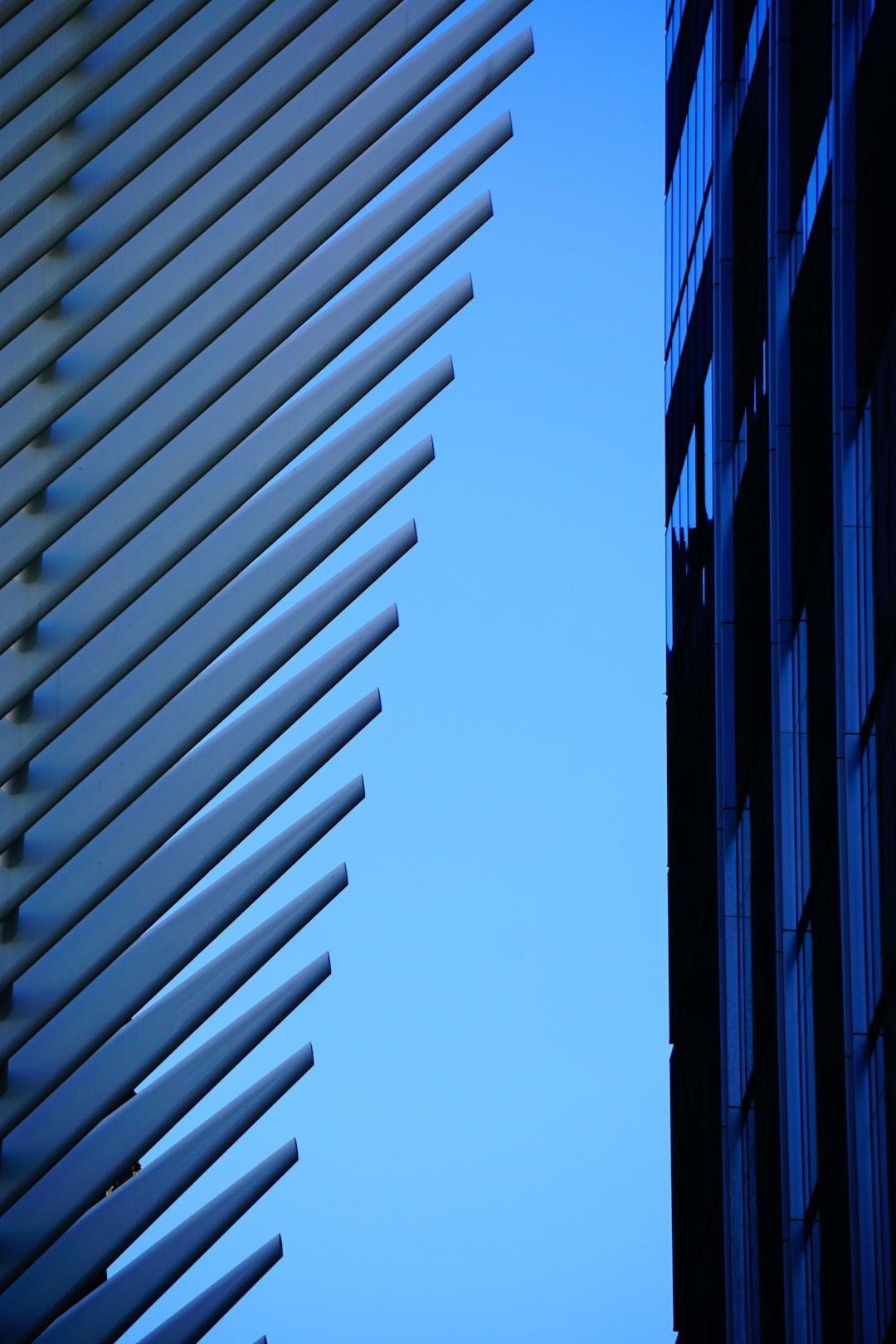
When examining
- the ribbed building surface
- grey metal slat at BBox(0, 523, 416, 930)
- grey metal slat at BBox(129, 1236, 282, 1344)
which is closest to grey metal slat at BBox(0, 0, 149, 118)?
the ribbed building surface

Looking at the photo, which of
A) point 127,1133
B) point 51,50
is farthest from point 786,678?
point 51,50

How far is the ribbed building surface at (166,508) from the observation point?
22.7 ft

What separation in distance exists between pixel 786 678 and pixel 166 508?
959cm

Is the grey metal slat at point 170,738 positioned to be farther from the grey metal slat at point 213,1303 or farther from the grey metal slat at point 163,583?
the grey metal slat at point 213,1303

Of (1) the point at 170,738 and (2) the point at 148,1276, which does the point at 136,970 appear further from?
(2) the point at 148,1276

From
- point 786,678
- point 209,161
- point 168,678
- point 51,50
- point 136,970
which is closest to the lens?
point 51,50

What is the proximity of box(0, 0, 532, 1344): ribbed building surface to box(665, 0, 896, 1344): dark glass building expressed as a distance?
14.7 feet

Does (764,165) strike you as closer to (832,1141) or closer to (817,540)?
(817,540)

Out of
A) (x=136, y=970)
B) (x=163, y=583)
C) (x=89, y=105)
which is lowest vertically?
(x=136, y=970)

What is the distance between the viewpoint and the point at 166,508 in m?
7.40

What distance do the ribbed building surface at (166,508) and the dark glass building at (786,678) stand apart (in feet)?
14.7

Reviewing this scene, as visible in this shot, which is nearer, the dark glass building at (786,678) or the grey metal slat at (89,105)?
the grey metal slat at (89,105)

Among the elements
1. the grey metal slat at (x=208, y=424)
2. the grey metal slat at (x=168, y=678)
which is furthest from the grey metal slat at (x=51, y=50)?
the grey metal slat at (x=168, y=678)

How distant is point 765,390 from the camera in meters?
17.1
